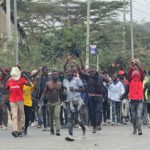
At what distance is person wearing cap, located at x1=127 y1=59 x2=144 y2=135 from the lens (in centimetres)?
1920

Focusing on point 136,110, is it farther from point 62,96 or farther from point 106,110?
point 106,110

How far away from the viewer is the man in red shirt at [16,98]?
62.0 feet

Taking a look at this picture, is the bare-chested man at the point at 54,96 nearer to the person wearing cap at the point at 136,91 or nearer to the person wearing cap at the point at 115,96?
the person wearing cap at the point at 136,91

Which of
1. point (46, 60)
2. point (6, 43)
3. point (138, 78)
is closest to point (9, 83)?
point (138, 78)

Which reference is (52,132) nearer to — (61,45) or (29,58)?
→ (29,58)

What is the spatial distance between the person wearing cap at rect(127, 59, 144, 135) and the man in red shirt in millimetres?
2949

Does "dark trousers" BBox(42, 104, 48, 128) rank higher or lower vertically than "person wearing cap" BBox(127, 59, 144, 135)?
lower

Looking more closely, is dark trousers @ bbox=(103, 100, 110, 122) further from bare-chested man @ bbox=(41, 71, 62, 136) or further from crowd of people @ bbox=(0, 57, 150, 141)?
bare-chested man @ bbox=(41, 71, 62, 136)

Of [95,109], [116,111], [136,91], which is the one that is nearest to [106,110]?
[116,111]

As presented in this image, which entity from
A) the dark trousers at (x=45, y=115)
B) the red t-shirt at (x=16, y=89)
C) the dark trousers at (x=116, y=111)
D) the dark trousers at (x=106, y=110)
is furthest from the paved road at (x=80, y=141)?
the dark trousers at (x=106, y=110)

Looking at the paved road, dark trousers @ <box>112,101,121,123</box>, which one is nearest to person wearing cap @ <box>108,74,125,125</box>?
dark trousers @ <box>112,101,121,123</box>

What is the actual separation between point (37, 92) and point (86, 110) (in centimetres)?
193

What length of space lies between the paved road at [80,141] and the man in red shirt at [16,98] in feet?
1.30

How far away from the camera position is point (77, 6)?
60.3 m
